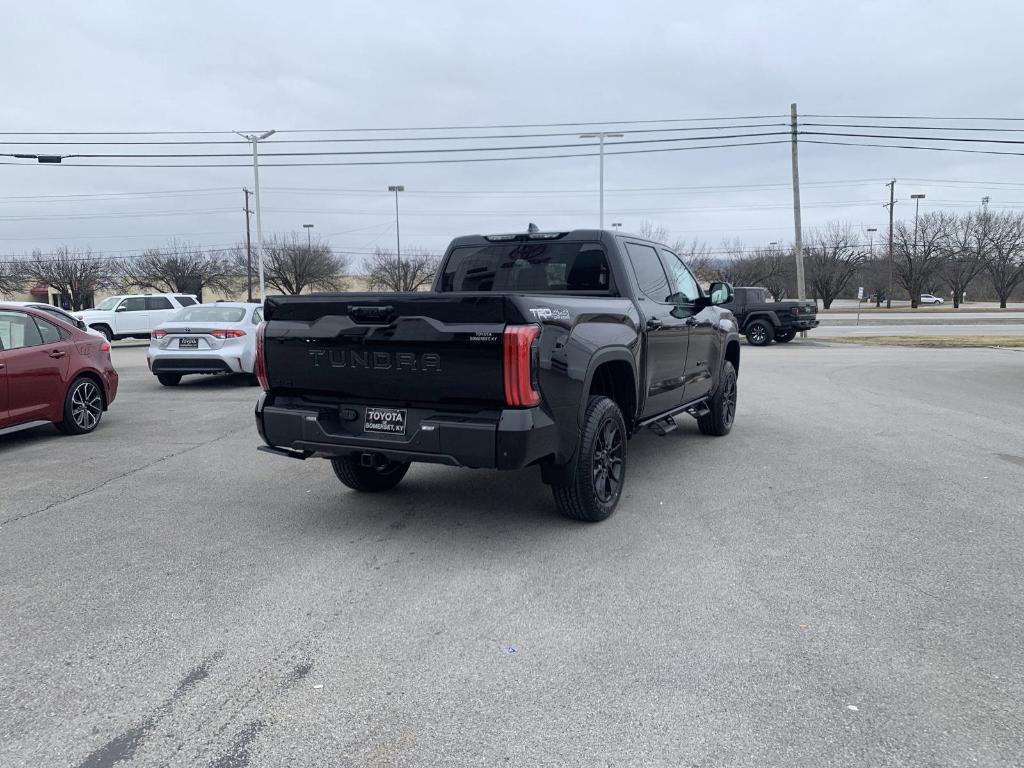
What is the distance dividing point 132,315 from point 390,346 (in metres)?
26.1

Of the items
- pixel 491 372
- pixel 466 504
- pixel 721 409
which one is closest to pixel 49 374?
pixel 466 504

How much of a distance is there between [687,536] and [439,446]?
179 cm

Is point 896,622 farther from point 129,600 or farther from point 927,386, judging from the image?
point 927,386

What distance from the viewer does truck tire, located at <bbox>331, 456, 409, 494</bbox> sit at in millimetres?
6203

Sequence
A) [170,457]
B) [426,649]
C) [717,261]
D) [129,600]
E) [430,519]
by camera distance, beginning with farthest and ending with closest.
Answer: [717,261] → [170,457] → [430,519] → [129,600] → [426,649]

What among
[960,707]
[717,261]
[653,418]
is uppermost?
[717,261]

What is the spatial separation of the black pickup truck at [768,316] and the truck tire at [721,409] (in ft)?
55.5

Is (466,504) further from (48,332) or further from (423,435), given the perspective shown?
(48,332)

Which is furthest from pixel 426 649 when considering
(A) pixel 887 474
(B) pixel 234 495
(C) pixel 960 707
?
(A) pixel 887 474

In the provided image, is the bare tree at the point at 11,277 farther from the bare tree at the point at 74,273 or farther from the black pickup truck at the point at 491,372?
the black pickup truck at the point at 491,372

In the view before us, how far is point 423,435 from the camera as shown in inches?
186

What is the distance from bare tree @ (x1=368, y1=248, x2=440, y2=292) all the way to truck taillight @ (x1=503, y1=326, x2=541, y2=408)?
5239cm

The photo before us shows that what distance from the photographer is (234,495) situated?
636 centimetres

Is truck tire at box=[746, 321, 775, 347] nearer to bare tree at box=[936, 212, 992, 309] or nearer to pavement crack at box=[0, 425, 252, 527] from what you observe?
pavement crack at box=[0, 425, 252, 527]
